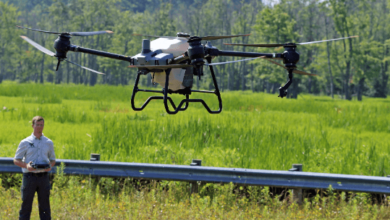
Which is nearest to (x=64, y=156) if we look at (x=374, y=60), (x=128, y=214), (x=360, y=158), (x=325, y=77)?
(x=128, y=214)

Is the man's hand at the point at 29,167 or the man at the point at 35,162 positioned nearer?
the man's hand at the point at 29,167

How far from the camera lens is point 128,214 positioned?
605cm

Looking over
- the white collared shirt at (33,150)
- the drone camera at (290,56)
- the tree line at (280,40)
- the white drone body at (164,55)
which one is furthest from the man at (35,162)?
the tree line at (280,40)

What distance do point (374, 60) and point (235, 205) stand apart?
58593 millimetres

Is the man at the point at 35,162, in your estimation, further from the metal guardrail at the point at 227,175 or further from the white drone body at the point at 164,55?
the white drone body at the point at 164,55

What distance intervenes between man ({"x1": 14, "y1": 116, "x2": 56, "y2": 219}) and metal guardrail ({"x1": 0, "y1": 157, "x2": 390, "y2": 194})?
1574 millimetres

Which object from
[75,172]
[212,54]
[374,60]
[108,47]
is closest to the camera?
[212,54]

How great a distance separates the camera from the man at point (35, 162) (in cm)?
507

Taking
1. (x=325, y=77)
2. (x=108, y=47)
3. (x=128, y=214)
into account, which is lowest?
(x=128, y=214)

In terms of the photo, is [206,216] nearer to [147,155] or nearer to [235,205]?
[235,205]

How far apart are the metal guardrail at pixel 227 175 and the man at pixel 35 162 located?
157 centimetres

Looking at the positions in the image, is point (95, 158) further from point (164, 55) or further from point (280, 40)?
point (280, 40)

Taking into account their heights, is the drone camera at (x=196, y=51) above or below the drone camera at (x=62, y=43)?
below

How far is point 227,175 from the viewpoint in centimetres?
651
